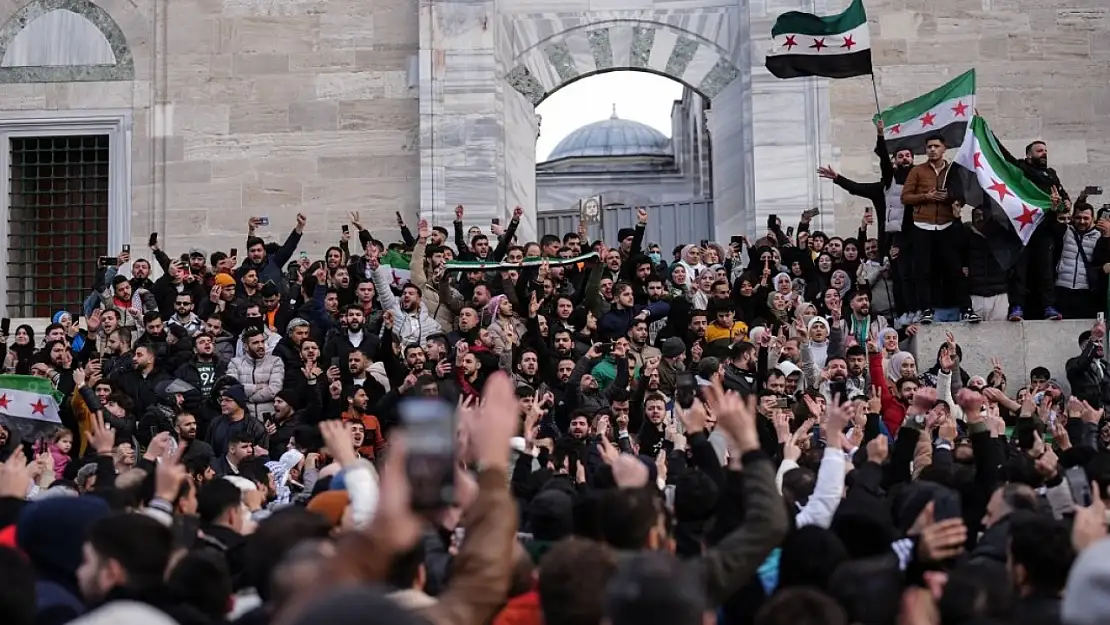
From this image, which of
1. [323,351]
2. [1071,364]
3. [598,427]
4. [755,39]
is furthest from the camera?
[755,39]

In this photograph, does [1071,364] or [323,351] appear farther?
[323,351]

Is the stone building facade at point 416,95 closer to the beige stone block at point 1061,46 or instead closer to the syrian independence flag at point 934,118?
the beige stone block at point 1061,46

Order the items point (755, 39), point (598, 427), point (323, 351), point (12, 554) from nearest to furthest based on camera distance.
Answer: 1. point (12, 554)
2. point (598, 427)
3. point (323, 351)
4. point (755, 39)

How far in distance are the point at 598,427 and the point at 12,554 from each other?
6.63 meters

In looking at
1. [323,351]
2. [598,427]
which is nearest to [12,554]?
[598,427]

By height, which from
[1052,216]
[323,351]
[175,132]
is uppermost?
[175,132]

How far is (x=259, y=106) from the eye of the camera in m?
23.0

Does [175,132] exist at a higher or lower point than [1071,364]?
higher

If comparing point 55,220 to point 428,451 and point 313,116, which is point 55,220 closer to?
point 313,116

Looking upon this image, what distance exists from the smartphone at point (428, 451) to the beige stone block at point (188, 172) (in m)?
19.8

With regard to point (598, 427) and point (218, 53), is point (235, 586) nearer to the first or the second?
point (598, 427)

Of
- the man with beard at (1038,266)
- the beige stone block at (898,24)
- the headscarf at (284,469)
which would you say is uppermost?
the beige stone block at (898,24)

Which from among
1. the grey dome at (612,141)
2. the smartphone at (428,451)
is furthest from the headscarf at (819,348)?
the grey dome at (612,141)

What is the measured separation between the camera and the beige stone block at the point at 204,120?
2306cm
